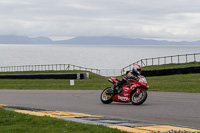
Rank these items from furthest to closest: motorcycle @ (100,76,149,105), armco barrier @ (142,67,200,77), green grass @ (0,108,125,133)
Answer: armco barrier @ (142,67,200,77) < motorcycle @ (100,76,149,105) < green grass @ (0,108,125,133)

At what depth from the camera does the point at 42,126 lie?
8.49m

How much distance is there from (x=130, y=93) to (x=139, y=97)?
0.37m

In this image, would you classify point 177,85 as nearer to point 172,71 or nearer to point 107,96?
point 107,96

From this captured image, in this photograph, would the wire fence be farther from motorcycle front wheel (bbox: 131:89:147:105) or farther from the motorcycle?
motorcycle front wheel (bbox: 131:89:147:105)

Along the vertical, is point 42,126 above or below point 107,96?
below

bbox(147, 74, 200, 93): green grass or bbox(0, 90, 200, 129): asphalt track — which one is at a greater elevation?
bbox(147, 74, 200, 93): green grass

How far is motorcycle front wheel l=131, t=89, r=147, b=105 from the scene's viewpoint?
1334 centimetres

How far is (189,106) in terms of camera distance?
12.7m

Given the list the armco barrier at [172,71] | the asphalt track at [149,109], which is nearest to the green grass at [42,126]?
the asphalt track at [149,109]

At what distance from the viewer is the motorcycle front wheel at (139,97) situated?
43.8ft

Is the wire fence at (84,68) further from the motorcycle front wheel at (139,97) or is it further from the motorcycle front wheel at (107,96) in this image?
Result: the motorcycle front wheel at (139,97)

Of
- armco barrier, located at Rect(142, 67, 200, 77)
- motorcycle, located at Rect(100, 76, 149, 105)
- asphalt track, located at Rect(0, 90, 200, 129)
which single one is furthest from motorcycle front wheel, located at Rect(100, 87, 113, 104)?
armco barrier, located at Rect(142, 67, 200, 77)

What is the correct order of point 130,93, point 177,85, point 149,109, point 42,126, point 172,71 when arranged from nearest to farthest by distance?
1. point 42,126
2. point 149,109
3. point 130,93
4. point 177,85
5. point 172,71

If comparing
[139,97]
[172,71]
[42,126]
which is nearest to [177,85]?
[139,97]
